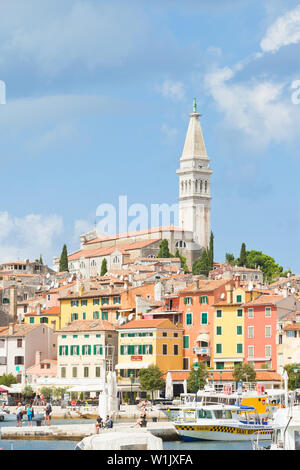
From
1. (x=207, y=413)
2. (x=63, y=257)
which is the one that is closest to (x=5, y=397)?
(x=207, y=413)

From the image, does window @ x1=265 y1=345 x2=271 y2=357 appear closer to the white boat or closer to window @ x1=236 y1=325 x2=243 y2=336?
window @ x1=236 y1=325 x2=243 y2=336

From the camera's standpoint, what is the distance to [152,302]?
7494 centimetres

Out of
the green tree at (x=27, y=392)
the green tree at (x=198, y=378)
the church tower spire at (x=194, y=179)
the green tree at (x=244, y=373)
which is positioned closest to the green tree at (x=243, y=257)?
the church tower spire at (x=194, y=179)

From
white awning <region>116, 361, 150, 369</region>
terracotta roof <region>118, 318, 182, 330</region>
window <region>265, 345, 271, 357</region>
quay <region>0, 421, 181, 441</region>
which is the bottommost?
quay <region>0, 421, 181, 441</region>

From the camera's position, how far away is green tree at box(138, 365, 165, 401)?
6531cm

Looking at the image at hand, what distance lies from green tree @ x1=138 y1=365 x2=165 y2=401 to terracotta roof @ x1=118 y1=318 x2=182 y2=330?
327cm

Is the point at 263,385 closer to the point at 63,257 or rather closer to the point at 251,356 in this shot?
the point at 251,356

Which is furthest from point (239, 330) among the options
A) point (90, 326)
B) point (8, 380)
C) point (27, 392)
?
point (8, 380)

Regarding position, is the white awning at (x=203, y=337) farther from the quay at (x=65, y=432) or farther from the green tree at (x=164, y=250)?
the green tree at (x=164, y=250)

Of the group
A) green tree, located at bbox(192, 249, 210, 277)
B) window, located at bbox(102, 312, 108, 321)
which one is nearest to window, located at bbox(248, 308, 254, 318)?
window, located at bbox(102, 312, 108, 321)

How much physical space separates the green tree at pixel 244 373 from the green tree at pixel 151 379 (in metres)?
4.81

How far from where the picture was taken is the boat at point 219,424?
42.2 metres

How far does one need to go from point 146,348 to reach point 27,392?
841 cm

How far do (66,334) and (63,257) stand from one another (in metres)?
59.8
